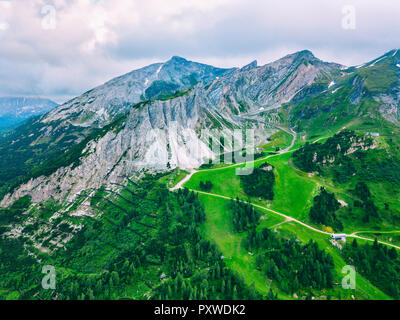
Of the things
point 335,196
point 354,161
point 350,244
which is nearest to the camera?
point 350,244

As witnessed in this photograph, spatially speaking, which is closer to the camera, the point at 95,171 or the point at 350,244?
the point at 350,244

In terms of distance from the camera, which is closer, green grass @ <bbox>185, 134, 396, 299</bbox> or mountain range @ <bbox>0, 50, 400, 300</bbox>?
green grass @ <bbox>185, 134, 396, 299</bbox>

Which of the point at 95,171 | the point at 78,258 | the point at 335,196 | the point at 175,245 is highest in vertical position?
the point at 95,171

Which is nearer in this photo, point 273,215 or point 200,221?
point 273,215

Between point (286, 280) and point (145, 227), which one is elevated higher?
point (145, 227)

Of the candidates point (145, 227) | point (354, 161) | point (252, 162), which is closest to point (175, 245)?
point (145, 227)

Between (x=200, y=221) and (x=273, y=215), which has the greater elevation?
(x=273, y=215)

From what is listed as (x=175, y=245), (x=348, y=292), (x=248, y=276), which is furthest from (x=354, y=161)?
(x=175, y=245)

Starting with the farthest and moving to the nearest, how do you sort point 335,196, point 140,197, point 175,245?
point 140,197 → point 335,196 → point 175,245

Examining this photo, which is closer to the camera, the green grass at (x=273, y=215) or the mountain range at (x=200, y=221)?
the green grass at (x=273, y=215)
